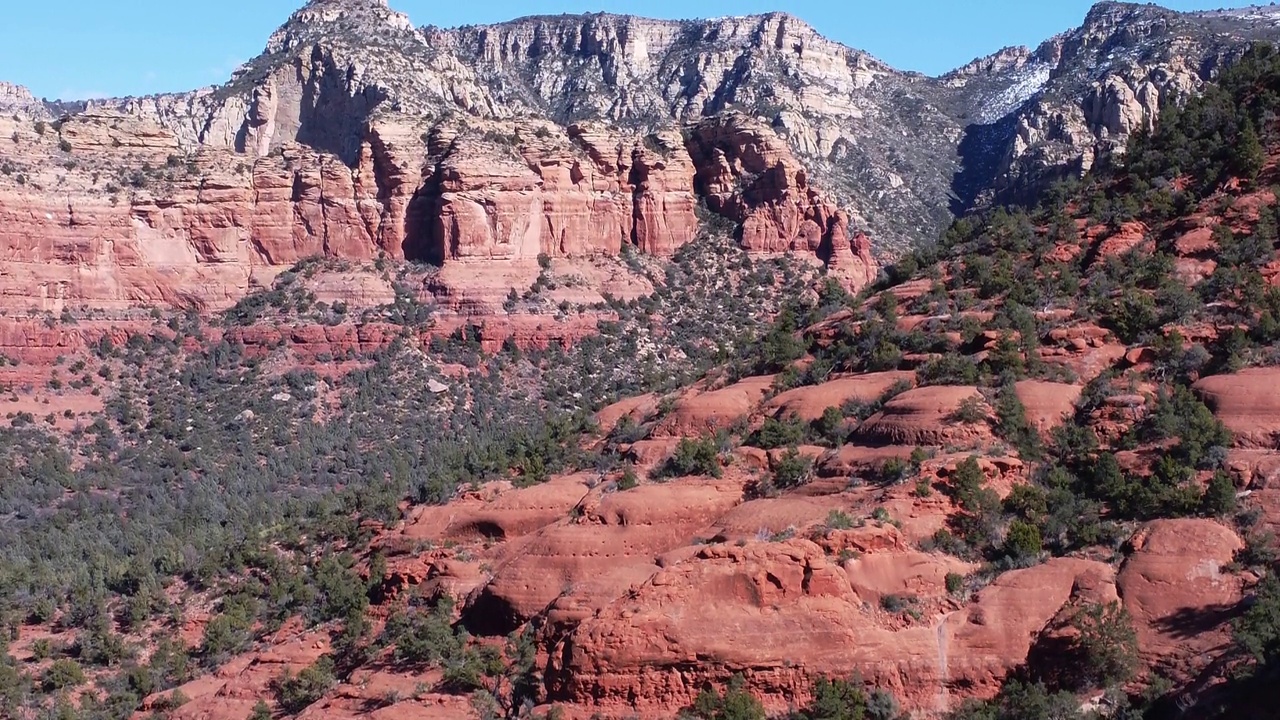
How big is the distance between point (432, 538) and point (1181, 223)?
893 inches

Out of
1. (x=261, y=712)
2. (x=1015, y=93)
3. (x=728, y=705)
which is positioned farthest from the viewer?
(x=1015, y=93)

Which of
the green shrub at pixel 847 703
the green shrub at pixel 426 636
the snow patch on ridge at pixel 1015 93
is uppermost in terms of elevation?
the snow patch on ridge at pixel 1015 93

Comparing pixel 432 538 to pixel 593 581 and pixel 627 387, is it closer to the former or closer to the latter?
pixel 593 581

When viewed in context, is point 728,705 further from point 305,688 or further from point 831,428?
point 305,688

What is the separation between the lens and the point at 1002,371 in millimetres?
34344

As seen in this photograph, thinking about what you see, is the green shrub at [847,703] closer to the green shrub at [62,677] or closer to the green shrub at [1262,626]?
the green shrub at [1262,626]

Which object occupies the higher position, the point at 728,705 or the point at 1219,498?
the point at 1219,498

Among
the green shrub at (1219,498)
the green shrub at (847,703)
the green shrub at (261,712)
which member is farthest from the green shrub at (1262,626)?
the green shrub at (261,712)

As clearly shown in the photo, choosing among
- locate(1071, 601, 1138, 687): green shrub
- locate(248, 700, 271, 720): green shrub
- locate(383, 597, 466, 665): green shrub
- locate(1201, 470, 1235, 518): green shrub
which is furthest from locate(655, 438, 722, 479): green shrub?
locate(1201, 470, 1235, 518): green shrub

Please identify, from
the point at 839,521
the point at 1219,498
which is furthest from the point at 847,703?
the point at 1219,498

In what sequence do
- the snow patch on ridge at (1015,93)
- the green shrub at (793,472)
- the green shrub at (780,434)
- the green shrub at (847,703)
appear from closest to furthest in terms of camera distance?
the green shrub at (847,703)
the green shrub at (793,472)
the green shrub at (780,434)
the snow patch on ridge at (1015,93)

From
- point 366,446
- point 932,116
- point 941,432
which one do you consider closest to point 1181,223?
point 941,432

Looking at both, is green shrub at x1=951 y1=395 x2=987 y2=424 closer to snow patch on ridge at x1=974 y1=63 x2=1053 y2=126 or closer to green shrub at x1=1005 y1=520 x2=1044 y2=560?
green shrub at x1=1005 y1=520 x2=1044 y2=560

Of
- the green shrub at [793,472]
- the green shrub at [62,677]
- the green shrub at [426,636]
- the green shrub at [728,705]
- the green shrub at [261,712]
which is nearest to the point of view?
the green shrub at [728,705]
